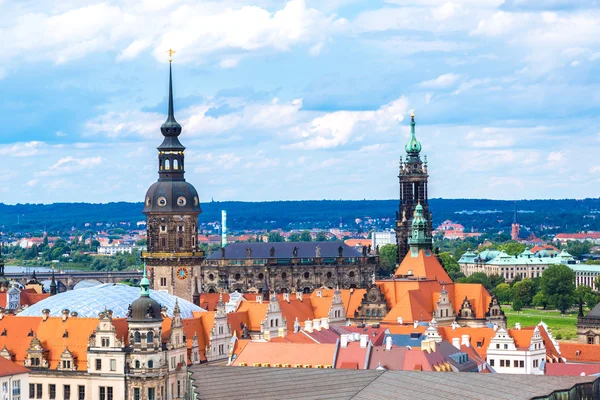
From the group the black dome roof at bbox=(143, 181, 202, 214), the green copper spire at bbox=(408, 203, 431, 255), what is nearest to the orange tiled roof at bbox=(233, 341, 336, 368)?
the black dome roof at bbox=(143, 181, 202, 214)

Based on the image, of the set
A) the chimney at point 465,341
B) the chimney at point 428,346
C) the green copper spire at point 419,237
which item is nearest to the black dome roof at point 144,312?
the chimney at point 428,346

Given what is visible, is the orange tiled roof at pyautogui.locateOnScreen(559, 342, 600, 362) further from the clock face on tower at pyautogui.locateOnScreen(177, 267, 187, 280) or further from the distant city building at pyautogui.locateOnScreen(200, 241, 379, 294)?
the distant city building at pyautogui.locateOnScreen(200, 241, 379, 294)

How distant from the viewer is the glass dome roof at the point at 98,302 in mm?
115856

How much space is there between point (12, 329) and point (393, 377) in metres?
→ 29.8

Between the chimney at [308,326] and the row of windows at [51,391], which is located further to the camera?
the chimney at [308,326]

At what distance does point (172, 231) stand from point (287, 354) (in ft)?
138

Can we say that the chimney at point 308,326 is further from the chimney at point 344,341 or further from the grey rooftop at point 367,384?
the grey rooftop at point 367,384

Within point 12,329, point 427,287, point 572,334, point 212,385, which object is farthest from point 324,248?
point 212,385

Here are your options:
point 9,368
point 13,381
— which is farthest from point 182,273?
point 13,381

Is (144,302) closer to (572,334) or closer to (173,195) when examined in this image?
(173,195)

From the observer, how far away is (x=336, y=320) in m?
145

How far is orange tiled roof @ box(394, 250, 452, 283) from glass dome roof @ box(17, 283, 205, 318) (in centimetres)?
3357

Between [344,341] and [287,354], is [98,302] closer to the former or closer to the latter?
[287,354]

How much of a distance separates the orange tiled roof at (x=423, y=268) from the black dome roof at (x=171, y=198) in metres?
20.2
